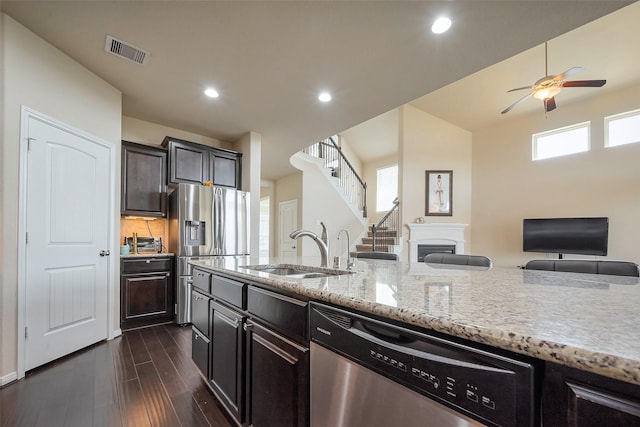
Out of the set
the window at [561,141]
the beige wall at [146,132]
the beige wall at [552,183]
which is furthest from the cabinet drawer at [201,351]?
Result: the window at [561,141]

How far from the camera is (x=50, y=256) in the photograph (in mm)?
2377

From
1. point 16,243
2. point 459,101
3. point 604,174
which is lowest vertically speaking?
point 16,243

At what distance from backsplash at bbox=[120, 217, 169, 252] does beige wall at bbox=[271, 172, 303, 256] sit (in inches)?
121

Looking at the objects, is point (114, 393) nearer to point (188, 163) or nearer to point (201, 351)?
point (201, 351)

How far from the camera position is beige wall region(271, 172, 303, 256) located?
658 cm

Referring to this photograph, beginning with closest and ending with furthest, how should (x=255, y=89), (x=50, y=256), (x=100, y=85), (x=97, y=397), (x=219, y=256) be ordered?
(x=97, y=397) < (x=50, y=256) < (x=100, y=85) < (x=255, y=89) < (x=219, y=256)

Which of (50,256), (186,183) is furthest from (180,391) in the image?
(186,183)

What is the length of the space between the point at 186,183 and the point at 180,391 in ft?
8.60

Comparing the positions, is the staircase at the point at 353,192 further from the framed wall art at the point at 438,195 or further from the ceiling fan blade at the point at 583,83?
the ceiling fan blade at the point at 583,83

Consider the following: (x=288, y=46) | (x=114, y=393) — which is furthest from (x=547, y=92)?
(x=114, y=393)

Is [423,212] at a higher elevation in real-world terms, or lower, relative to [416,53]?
lower

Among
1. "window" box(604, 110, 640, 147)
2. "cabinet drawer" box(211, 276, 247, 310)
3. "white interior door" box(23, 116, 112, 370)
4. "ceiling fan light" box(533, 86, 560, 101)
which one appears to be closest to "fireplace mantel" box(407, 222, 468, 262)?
"window" box(604, 110, 640, 147)

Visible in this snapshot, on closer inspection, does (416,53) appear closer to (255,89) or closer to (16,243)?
(255,89)

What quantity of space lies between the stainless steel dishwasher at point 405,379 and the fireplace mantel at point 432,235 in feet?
17.8
